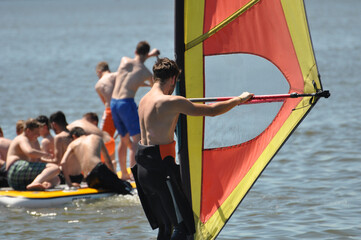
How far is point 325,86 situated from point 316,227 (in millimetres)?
11776

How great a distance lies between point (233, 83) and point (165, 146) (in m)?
0.87

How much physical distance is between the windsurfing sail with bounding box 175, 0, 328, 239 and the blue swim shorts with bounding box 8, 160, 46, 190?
3.74 metres

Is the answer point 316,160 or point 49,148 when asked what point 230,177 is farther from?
point 316,160

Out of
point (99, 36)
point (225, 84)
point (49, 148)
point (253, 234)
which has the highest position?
point (99, 36)

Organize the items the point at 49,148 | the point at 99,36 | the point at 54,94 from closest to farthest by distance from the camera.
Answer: the point at 49,148 < the point at 54,94 < the point at 99,36

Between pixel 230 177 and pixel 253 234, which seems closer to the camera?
pixel 230 177

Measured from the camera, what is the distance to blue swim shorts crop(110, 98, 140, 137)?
9469mm

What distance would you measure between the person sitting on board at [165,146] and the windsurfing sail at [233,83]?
0.66ft

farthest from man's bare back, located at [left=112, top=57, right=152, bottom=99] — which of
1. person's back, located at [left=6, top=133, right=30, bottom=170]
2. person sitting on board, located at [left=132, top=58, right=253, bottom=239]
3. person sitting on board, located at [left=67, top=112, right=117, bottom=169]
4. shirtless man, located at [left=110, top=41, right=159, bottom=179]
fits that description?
person sitting on board, located at [left=132, top=58, right=253, bottom=239]

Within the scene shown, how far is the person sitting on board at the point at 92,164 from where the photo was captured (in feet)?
28.3

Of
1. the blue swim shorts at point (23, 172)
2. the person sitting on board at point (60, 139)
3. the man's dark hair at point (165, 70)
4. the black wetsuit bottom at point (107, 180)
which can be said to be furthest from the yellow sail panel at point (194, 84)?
Result: the person sitting on board at point (60, 139)

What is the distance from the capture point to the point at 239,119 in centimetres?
563

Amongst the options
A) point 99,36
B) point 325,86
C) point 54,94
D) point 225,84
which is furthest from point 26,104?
point 99,36

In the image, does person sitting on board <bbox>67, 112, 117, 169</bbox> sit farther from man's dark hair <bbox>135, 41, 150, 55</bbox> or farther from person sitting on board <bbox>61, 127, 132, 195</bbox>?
man's dark hair <bbox>135, 41, 150, 55</bbox>
